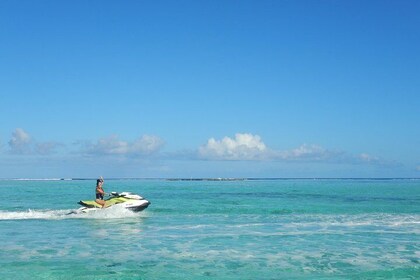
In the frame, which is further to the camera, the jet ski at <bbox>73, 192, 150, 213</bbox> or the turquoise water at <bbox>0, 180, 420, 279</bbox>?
the jet ski at <bbox>73, 192, 150, 213</bbox>

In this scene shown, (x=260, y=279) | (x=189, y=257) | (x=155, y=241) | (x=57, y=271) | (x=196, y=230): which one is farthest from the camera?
(x=196, y=230)

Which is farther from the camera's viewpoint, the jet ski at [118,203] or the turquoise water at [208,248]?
A: the jet ski at [118,203]

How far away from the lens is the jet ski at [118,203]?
31.6 meters

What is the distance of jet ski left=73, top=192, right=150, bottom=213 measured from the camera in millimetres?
31562

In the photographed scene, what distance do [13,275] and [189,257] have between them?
20.2 ft

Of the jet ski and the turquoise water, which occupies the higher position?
the jet ski

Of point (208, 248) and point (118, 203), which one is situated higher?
point (118, 203)

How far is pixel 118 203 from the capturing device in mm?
31906

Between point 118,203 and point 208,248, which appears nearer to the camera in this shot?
point 208,248

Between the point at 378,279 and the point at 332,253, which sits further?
the point at 332,253

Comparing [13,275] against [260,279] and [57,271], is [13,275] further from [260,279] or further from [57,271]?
[260,279]

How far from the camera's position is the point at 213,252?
18.2 meters

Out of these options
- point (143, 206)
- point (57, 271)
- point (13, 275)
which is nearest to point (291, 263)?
point (57, 271)

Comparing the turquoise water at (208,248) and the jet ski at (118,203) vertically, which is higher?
the jet ski at (118,203)
